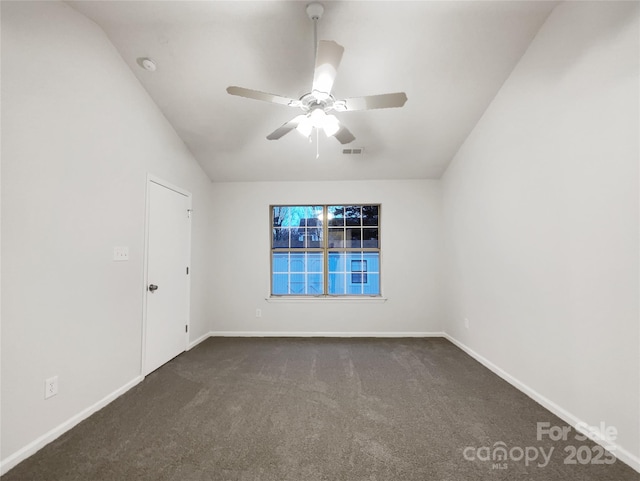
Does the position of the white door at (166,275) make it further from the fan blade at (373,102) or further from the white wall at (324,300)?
the fan blade at (373,102)

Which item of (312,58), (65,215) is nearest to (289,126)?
(312,58)

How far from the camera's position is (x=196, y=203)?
158 inches

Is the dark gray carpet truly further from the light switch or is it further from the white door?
the light switch

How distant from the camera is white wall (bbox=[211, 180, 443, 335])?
4418 millimetres

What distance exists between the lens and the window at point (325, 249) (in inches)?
183

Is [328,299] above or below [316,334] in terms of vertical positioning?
above

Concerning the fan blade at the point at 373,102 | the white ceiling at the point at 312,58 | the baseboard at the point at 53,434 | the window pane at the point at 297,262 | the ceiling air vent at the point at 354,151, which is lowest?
the baseboard at the point at 53,434

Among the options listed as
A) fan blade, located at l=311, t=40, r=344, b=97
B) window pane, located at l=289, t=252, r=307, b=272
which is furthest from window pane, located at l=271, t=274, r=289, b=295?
fan blade, located at l=311, t=40, r=344, b=97

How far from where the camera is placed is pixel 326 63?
179 centimetres

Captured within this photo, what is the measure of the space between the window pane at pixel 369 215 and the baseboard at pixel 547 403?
6.96ft

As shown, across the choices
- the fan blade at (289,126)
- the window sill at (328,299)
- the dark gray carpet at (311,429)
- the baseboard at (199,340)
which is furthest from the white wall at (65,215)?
the window sill at (328,299)

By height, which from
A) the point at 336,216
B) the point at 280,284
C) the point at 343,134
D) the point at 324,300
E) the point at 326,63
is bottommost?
the point at 324,300

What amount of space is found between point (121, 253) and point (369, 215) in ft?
10.9

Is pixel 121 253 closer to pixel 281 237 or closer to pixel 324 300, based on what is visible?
pixel 281 237
